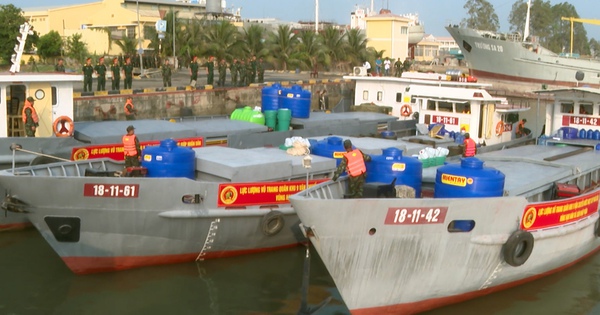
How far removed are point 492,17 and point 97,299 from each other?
83432mm

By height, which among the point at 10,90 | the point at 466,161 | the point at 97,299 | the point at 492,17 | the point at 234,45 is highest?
the point at 492,17

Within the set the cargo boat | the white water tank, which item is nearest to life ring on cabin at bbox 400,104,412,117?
the cargo boat

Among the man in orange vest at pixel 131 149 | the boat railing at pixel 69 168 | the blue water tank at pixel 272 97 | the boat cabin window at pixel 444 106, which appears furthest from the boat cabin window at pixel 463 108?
the boat railing at pixel 69 168

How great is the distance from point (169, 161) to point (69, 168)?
231 centimetres

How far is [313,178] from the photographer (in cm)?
1509

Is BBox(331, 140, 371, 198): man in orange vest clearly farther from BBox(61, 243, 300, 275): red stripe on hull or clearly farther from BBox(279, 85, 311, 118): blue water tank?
BBox(279, 85, 311, 118): blue water tank

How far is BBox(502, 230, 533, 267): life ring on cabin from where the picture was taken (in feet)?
38.0

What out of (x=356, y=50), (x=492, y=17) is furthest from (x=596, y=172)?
(x=492, y=17)

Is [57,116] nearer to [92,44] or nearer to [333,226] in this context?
[333,226]

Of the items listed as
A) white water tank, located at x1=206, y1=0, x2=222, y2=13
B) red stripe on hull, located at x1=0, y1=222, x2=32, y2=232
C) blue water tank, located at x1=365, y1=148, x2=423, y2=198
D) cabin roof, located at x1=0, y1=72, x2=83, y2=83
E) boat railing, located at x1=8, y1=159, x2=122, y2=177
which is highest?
white water tank, located at x1=206, y1=0, x2=222, y2=13

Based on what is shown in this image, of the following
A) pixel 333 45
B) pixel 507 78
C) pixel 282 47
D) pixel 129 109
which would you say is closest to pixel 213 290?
pixel 129 109

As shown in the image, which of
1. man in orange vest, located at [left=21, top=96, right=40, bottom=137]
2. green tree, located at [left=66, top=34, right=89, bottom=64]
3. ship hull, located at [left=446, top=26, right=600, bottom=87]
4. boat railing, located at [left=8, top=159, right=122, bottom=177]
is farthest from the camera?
green tree, located at [left=66, top=34, right=89, bottom=64]

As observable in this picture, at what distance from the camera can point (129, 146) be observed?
47.2 ft

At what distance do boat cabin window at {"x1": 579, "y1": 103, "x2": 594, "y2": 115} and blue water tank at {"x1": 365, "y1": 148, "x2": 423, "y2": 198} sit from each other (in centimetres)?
976
